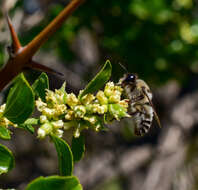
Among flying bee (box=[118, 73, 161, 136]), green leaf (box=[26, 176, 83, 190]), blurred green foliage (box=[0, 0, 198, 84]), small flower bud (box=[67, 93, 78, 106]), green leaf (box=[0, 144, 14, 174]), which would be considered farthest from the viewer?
blurred green foliage (box=[0, 0, 198, 84])

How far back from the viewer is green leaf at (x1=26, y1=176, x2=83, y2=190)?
0.80 metres

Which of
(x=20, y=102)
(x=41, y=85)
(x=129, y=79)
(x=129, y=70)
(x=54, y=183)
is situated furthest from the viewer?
(x=129, y=70)

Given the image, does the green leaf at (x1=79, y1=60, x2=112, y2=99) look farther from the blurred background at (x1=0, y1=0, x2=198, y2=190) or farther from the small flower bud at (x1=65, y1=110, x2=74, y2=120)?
the blurred background at (x1=0, y1=0, x2=198, y2=190)

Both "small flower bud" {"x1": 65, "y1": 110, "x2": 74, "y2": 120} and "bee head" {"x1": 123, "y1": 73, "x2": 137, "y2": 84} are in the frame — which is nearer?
"small flower bud" {"x1": 65, "y1": 110, "x2": 74, "y2": 120}

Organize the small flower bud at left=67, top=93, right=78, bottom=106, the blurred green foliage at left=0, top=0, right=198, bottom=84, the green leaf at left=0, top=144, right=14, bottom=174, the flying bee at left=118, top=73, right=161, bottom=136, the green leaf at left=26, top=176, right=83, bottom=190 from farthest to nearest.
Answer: the blurred green foliage at left=0, top=0, right=198, bottom=84 < the flying bee at left=118, top=73, right=161, bottom=136 < the small flower bud at left=67, top=93, right=78, bottom=106 < the green leaf at left=0, top=144, right=14, bottom=174 < the green leaf at left=26, top=176, right=83, bottom=190

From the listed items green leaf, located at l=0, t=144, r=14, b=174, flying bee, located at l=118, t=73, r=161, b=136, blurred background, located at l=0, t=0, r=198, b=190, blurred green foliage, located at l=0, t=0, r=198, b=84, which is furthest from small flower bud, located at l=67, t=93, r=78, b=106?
blurred green foliage, located at l=0, t=0, r=198, b=84

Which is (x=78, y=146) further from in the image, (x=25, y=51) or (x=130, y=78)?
(x=130, y=78)

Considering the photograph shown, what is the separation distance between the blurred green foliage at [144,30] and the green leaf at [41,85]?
63.0 inches

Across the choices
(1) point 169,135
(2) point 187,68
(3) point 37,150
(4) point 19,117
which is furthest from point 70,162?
(3) point 37,150

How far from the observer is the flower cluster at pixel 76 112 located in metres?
1.01

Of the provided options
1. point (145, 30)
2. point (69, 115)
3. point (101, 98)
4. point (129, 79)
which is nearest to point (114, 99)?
point (101, 98)

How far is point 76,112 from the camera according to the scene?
1.01 m

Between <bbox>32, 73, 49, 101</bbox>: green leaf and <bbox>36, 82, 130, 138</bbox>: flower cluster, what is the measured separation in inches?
1.8

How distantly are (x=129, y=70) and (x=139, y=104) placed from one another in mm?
1245
